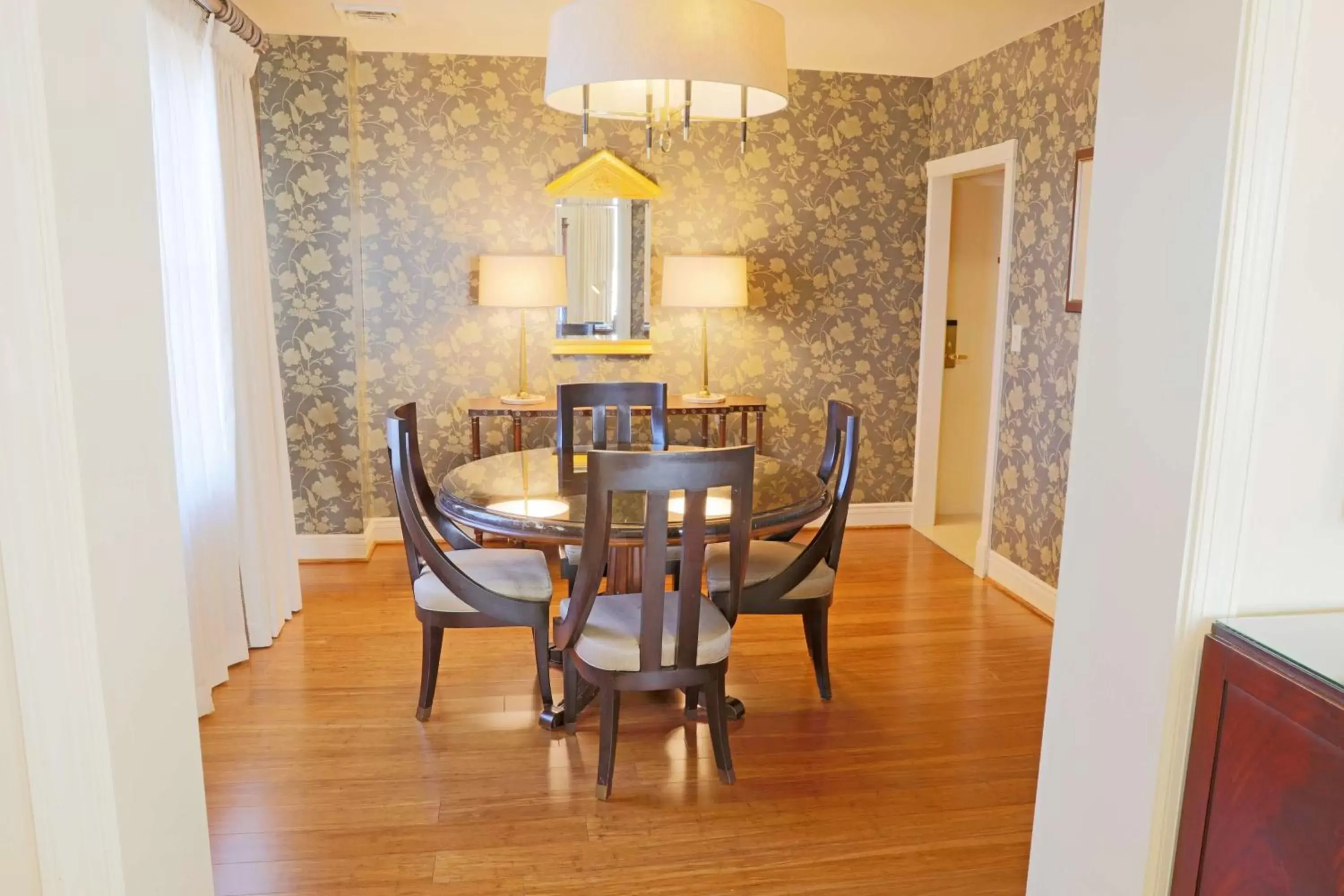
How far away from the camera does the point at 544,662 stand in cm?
312

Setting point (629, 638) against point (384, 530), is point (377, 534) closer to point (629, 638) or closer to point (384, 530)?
point (384, 530)

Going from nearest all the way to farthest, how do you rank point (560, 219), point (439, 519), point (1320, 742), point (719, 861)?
point (1320, 742), point (719, 861), point (439, 519), point (560, 219)

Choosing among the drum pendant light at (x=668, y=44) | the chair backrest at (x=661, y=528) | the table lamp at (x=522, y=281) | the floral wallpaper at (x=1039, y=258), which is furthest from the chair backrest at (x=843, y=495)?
the table lamp at (x=522, y=281)

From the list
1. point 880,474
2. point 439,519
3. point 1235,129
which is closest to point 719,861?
point 439,519

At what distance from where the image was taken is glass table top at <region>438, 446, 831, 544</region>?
279 cm

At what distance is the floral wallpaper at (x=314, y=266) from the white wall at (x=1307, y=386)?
4.25 meters

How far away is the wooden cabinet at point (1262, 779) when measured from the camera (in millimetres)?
1089

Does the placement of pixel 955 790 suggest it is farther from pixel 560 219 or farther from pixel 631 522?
pixel 560 219

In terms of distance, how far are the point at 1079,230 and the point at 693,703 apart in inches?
97.4

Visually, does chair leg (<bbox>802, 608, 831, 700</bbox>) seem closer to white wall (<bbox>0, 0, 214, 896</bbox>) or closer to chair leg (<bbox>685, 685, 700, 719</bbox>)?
chair leg (<bbox>685, 685, 700, 719</bbox>)

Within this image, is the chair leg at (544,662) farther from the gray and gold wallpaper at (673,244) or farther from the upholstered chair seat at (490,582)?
the gray and gold wallpaper at (673,244)

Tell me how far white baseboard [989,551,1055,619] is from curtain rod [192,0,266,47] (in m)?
3.92

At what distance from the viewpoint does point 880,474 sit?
561 cm

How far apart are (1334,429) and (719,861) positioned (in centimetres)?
172
